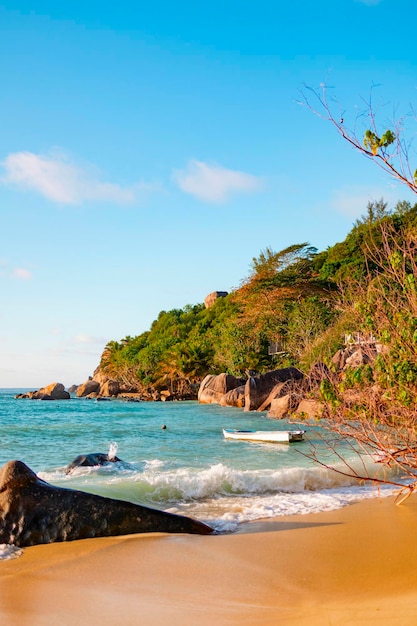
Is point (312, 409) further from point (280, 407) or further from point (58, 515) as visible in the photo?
point (280, 407)

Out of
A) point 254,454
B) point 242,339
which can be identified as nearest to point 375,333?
point 254,454

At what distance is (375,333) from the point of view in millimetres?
7602

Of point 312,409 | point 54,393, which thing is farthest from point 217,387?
point 312,409

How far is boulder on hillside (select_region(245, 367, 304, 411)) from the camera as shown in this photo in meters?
32.8

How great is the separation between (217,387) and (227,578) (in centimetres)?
3586

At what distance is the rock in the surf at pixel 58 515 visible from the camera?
670cm

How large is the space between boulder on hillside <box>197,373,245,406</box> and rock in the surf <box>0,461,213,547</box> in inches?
1293

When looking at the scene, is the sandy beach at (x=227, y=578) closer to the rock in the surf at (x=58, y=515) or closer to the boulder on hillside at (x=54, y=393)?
the rock in the surf at (x=58, y=515)

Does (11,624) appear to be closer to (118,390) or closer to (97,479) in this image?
(97,479)

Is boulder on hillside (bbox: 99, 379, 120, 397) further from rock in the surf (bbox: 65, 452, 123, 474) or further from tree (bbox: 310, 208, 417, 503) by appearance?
tree (bbox: 310, 208, 417, 503)

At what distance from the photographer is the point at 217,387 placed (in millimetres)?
41250

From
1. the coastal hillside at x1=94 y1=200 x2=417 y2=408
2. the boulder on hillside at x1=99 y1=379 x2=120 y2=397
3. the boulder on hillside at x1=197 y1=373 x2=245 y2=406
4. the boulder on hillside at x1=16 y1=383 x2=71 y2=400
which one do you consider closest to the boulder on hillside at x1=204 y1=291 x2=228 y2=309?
the coastal hillside at x1=94 y1=200 x2=417 y2=408

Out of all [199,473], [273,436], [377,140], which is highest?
[377,140]

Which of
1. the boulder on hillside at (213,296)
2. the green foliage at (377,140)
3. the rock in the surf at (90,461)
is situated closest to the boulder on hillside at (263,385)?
the rock in the surf at (90,461)
